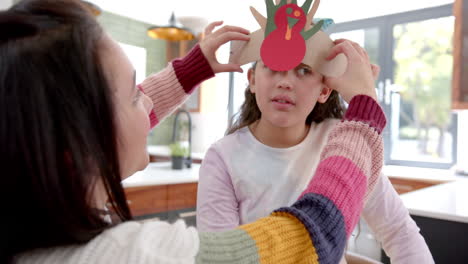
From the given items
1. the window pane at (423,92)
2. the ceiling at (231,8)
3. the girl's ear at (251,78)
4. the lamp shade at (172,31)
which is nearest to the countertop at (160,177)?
the lamp shade at (172,31)

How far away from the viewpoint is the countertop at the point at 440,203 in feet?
4.12

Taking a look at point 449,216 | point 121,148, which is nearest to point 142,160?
point 121,148

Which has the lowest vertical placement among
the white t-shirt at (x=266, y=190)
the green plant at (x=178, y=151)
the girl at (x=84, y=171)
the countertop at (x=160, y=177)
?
the countertop at (x=160, y=177)

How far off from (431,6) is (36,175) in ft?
11.6

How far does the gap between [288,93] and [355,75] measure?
19cm

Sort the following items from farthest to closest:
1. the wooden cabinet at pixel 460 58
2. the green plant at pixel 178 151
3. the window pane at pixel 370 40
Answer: the window pane at pixel 370 40
the green plant at pixel 178 151
the wooden cabinet at pixel 460 58

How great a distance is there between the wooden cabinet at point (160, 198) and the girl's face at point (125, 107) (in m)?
1.57

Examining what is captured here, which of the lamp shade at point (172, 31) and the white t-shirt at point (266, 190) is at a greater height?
the lamp shade at point (172, 31)

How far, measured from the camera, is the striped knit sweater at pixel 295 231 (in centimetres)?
44

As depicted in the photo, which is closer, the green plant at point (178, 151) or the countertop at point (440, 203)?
the countertop at point (440, 203)

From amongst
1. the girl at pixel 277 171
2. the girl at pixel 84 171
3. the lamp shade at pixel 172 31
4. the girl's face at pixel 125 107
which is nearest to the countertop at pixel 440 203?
the girl at pixel 277 171

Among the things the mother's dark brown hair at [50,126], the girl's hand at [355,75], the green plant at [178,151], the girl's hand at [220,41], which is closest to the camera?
the mother's dark brown hair at [50,126]

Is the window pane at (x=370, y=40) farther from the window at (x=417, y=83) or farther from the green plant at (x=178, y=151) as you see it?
the green plant at (x=178, y=151)

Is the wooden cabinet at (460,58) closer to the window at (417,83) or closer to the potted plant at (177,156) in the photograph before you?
the window at (417,83)
